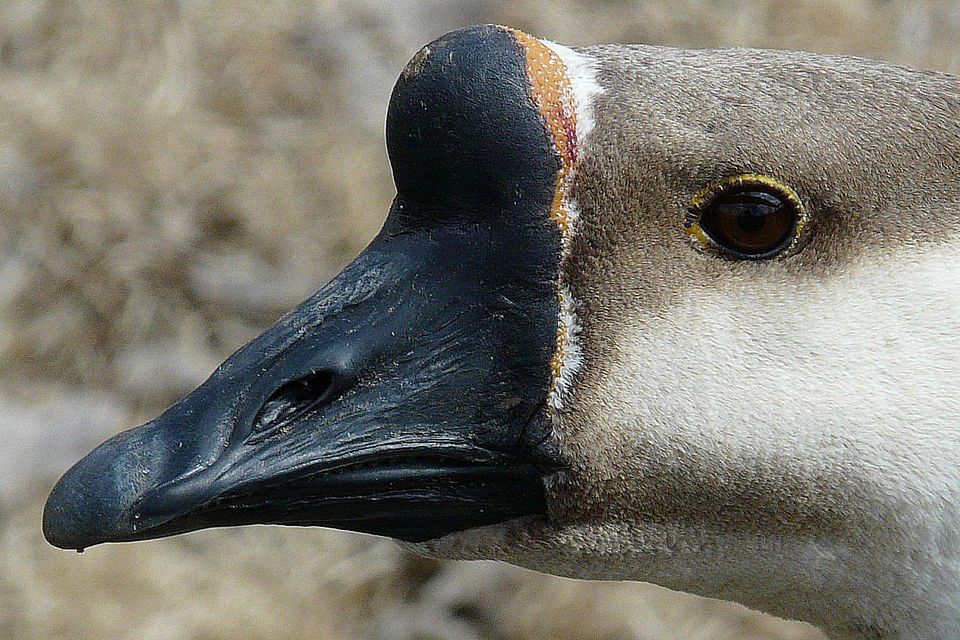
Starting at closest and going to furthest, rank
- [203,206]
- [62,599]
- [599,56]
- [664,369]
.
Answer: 1. [664,369]
2. [599,56]
3. [62,599]
4. [203,206]

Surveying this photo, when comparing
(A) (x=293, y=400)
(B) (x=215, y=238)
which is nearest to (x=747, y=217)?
(A) (x=293, y=400)

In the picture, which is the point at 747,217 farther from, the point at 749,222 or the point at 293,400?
the point at 293,400

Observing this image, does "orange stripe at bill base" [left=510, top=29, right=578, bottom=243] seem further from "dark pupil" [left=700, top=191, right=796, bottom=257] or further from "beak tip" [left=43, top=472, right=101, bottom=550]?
"beak tip" [left=43, top=472, right=101, bottom=550]

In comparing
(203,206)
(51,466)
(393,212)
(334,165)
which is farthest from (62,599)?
(393,212)

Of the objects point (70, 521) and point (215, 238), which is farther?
point (215, 238)

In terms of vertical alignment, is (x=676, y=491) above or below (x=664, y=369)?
below

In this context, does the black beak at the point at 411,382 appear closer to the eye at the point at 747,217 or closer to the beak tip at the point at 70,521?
the beak tip at the point at 70,521

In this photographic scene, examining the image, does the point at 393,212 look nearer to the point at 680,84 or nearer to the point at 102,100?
the point at 680,84

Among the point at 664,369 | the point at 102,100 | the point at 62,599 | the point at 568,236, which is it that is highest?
the point at 102,100
